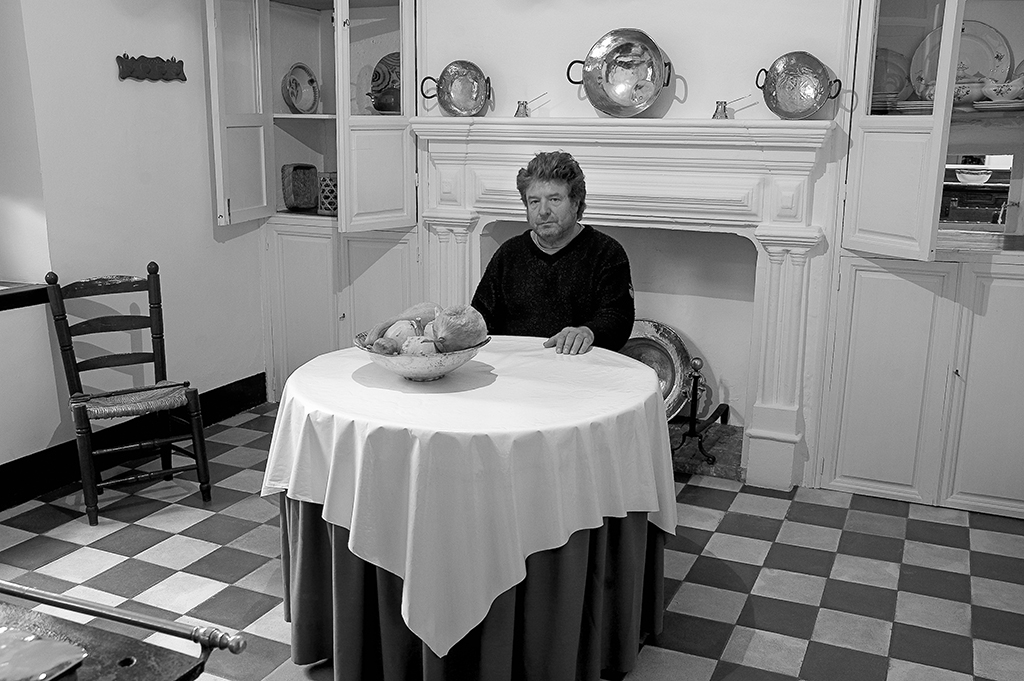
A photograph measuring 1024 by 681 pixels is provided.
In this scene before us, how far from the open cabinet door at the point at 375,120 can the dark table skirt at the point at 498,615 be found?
226cm

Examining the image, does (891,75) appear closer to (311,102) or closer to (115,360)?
(311,102)

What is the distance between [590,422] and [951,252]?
7.50 ft

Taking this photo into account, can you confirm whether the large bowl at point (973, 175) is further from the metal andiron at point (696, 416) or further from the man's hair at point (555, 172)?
the man's hair at point (555, 172)

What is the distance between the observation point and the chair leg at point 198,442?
4117mm

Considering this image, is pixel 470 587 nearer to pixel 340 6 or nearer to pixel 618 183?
pixel 618 183

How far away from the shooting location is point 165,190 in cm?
480

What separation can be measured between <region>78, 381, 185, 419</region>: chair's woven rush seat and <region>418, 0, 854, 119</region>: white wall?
1912 mm

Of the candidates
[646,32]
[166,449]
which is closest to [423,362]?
[166,449]

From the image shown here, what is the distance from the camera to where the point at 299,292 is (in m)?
5.48

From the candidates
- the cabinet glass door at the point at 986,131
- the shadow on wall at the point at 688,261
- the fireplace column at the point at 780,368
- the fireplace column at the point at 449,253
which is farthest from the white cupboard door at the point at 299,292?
the cabinet glass door at the point at 986,131

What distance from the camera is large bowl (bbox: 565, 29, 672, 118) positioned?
4.35 m

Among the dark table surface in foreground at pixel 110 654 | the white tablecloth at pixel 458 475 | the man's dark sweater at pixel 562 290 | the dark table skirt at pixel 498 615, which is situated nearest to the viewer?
the dark table surface in foreground at pixel 110 654

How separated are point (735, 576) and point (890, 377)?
1.30 m


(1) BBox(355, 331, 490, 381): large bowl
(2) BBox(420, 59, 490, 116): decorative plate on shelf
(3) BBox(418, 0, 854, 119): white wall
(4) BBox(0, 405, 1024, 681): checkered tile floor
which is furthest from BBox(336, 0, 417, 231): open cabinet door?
(1) BBox(355, 331, 490, 381): large bowl
